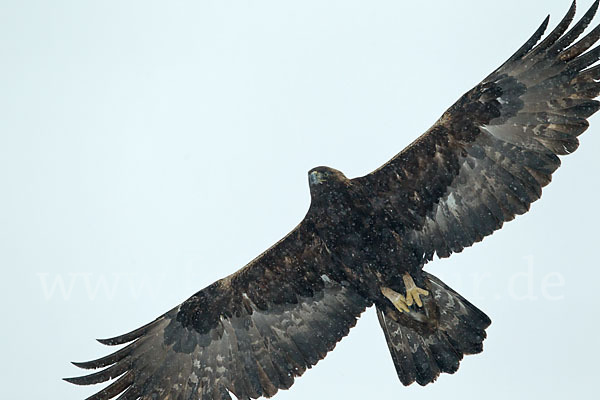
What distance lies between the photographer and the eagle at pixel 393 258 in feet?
34.2

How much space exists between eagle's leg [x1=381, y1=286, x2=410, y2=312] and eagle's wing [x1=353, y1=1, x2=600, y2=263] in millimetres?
536

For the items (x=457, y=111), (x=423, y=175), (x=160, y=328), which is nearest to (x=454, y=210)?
(x=423, y=175)

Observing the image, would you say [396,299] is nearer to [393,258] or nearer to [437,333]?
[393,258]

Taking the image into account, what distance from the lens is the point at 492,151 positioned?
1070cm

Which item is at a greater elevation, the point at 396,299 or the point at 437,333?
the point at 396,299

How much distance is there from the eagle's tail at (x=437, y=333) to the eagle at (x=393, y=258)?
14mm

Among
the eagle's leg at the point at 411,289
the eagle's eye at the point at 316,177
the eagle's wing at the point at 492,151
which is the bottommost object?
the eagle's leg at the point at 411,289

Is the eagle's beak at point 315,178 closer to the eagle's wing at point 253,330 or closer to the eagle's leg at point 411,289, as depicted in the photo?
the eagle's wing at point 253,330

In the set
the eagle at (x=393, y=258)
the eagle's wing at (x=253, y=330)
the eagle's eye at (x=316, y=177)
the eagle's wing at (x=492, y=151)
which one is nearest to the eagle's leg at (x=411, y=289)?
the eagle at (x=393, y=258)

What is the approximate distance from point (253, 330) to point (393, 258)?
2089 mm

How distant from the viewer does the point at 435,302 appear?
10.9 meters

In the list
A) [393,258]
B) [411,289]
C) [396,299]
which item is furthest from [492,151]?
[396,299]

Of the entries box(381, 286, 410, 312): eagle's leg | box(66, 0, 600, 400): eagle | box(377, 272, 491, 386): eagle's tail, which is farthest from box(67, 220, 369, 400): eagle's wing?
box(377, 272, 491, 386): eagle's tail

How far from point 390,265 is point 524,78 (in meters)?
2.79
